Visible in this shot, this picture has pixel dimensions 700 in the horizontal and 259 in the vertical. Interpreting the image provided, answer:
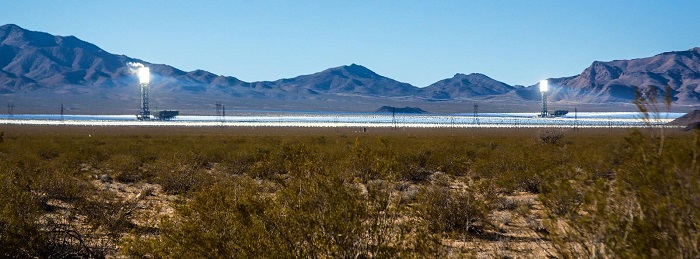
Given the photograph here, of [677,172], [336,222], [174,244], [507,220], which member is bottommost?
[507,220]

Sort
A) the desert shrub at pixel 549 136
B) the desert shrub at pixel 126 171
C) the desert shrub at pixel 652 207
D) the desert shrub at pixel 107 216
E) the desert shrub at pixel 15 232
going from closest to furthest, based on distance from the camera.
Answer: the desert shrub at pixel 652 207 < the desert shrub at pixel 15 232 < the desert shrub at pixel 107 216 < the desert shrub at pixel 126 171 < the desert shrub at pixel 549 136

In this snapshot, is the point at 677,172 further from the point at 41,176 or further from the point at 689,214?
the point at 41,176

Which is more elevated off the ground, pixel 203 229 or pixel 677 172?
pixel 677 172

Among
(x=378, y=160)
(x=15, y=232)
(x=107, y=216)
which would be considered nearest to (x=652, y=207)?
(x=378, y=160)

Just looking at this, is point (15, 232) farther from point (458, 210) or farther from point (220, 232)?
point (458, 210)

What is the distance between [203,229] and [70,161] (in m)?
18.6

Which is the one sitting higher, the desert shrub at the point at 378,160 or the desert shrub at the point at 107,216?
the desert shrub at the point at 378,160

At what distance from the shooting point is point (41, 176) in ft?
49.8

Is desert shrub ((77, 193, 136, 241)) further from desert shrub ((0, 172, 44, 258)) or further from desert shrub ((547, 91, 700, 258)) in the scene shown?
desert shrub ((547, 91, 700, 258))

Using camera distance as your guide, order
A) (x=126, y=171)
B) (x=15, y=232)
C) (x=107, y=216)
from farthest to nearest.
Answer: (x=126, y=171)
(x=107, y=216)
(x=15, y=232)

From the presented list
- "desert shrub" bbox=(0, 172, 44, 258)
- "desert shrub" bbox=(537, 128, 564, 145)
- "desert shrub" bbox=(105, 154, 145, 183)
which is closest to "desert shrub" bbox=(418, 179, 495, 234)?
"desert shrub" bbox=(0, 172, 44, 258)

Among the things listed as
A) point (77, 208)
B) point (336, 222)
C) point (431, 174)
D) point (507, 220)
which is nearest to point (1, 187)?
point (77, 208)

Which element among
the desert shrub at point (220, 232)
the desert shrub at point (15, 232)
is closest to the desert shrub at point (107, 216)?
the desert shrub at point (15, 232)

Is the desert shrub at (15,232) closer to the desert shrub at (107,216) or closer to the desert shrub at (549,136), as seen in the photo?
the desert shrub at (107,216)
